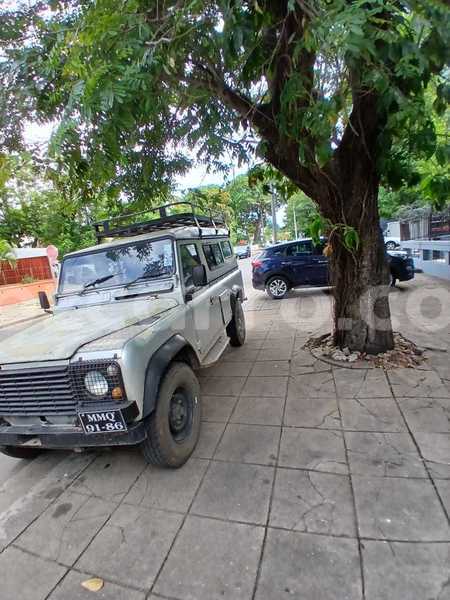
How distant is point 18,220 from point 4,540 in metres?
19.5

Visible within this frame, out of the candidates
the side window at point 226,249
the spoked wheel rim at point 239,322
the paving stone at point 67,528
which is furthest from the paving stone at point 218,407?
the side window at point 226,249

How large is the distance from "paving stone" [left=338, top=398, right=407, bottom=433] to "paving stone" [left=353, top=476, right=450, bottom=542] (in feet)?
2.13

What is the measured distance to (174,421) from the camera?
2686 mm

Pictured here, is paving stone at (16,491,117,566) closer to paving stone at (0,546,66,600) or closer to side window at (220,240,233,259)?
paving stone at (0,546,66,600)

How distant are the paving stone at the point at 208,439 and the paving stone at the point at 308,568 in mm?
955

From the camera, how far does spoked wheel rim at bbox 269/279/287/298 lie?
9.44 meters

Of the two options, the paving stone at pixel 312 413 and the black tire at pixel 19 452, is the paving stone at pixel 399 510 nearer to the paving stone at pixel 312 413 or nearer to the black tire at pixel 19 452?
the paving stone at pixel 312 413

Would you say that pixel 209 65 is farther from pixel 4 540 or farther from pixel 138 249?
pixel 4 540

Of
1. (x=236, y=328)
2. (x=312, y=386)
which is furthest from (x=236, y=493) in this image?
(x=236, y=328)

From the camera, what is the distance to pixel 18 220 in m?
17.7

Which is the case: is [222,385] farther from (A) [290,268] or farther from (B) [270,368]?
(A) [290,268]

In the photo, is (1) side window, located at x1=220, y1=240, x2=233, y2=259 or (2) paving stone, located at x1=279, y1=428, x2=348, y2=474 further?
(1) side window, located at x1=220, y1=240, x2=233, y2=259

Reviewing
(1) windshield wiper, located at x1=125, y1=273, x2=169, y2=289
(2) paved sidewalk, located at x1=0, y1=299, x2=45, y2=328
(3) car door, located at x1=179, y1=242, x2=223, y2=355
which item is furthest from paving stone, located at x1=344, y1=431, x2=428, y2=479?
(2) paved sidewalk, located at x1=0, y1=299, x2=45, y2=328

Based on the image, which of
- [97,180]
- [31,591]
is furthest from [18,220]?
[31,591]
